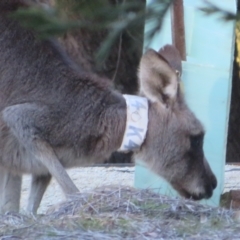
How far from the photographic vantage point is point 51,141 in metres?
6.11

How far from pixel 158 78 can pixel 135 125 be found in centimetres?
36

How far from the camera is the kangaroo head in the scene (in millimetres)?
6270

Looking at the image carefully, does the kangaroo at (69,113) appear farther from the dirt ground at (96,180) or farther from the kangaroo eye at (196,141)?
the dirt ground at (96,180)

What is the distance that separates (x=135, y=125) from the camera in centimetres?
625

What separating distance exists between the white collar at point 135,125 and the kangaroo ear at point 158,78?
12 cm

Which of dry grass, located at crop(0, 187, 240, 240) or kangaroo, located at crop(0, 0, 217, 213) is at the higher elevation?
kangaroo, located at crop(0, 0, 217, 213)

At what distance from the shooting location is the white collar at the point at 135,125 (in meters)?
6.21

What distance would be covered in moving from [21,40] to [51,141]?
76 cm

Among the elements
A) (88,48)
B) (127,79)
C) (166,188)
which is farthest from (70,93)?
(127,79)

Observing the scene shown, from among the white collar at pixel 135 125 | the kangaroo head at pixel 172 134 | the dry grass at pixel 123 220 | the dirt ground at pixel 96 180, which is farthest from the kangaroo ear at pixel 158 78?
the dirt ground at pixel 96 180

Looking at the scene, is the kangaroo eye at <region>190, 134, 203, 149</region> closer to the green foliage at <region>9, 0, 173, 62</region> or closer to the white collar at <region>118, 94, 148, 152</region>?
the white collar at <region>118, 94, 148, 152</region>

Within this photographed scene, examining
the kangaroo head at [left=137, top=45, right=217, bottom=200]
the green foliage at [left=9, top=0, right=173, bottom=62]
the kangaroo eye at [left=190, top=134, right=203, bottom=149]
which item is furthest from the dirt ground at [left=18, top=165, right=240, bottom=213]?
the green foliage at [left=9, top=0, right=173, bottom=62]

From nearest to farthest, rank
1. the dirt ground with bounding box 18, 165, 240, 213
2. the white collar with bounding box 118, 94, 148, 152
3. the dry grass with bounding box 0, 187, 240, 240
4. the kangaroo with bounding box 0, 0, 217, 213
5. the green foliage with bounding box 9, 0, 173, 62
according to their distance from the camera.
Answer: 1. the green foliage with bounding box 9, 0, 173, 62
2. the dry grass with bounding box 0, 187, 240, 240
3. the kangaroo with bounding box 0, 0, 217, 213
4. the white collar with bounding box 118, 94, 148, 152
5. the dirt ground with bounding box 18, 165, 240, 213

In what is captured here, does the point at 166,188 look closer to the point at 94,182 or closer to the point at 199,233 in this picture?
the point at 94,182
